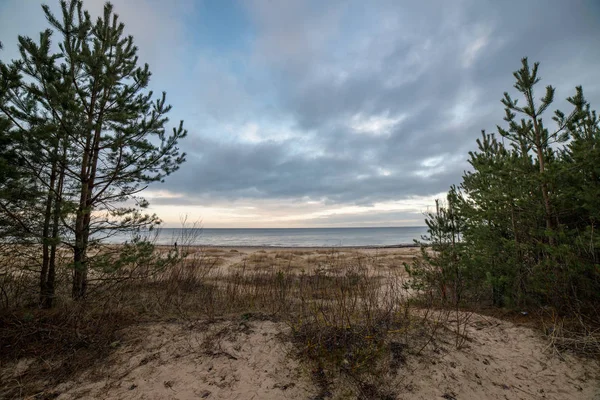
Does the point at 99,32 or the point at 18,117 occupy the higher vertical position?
the point at 99,32

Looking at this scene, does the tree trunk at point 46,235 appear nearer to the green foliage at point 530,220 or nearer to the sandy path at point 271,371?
the sandy path at point 271,371

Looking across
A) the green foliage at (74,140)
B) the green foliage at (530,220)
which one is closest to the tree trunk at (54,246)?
the green foliage at (74,140)

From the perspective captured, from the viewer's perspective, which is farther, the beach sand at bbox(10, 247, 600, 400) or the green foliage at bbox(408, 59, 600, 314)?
the green foliage at bbox(408, 59, 600, 314)

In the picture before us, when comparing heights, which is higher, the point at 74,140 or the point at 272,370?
the point at 74,140

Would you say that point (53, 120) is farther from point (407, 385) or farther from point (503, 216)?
point (503, 216)

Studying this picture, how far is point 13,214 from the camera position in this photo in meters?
4.58

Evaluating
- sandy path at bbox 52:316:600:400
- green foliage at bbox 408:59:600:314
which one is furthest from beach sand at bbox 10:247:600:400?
green foliage at bbox 408:59:600:314

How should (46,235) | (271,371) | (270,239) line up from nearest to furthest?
1. (271,371)
2. (46,235)
3. (270,239)

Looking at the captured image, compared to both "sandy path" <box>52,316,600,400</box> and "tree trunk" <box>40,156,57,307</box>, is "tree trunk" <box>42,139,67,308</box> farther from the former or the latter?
"sandy path" <box>52,316,600,400</box>

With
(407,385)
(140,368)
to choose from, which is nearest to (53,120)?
(140,368)

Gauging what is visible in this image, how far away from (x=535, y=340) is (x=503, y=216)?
2741 mm

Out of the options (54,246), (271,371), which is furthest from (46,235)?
(271,371)

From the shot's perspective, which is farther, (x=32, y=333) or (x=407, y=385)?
(x=32, y=333)

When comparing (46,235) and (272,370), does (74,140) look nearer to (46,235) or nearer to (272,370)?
(46,235)
